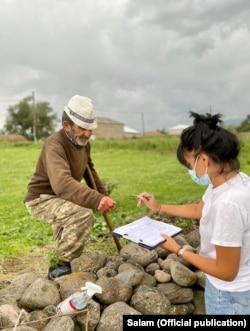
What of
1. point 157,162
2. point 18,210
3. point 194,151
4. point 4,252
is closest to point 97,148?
point 157,162

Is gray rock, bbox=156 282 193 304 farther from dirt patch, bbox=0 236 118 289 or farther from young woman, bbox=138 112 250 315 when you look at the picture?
dirt patch, bbox=0 236 118 289

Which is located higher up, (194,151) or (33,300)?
(194,151)

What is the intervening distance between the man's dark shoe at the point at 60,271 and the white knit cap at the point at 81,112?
1.15 metres

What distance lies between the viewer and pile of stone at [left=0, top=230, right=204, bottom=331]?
252cm

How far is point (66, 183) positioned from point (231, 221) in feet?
5.09

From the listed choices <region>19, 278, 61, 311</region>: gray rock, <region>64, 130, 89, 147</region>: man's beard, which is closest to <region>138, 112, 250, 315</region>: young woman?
<region>19, 278, 61, 311</region>: gray rock

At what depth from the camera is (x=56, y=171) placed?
3.26 metres

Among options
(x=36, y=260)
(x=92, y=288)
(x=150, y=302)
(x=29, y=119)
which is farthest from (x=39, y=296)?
(x=29, y=119)

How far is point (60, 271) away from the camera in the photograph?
3.33 meters

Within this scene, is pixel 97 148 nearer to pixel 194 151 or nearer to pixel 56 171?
pixel 56 171

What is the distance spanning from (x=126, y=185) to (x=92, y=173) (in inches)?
215

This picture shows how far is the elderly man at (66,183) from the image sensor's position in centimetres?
329

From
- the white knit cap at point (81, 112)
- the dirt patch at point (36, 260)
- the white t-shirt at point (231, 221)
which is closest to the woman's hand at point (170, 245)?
the white t-shirt at point (231, 221)

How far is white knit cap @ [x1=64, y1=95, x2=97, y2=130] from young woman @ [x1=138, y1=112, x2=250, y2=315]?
53.4 inches
